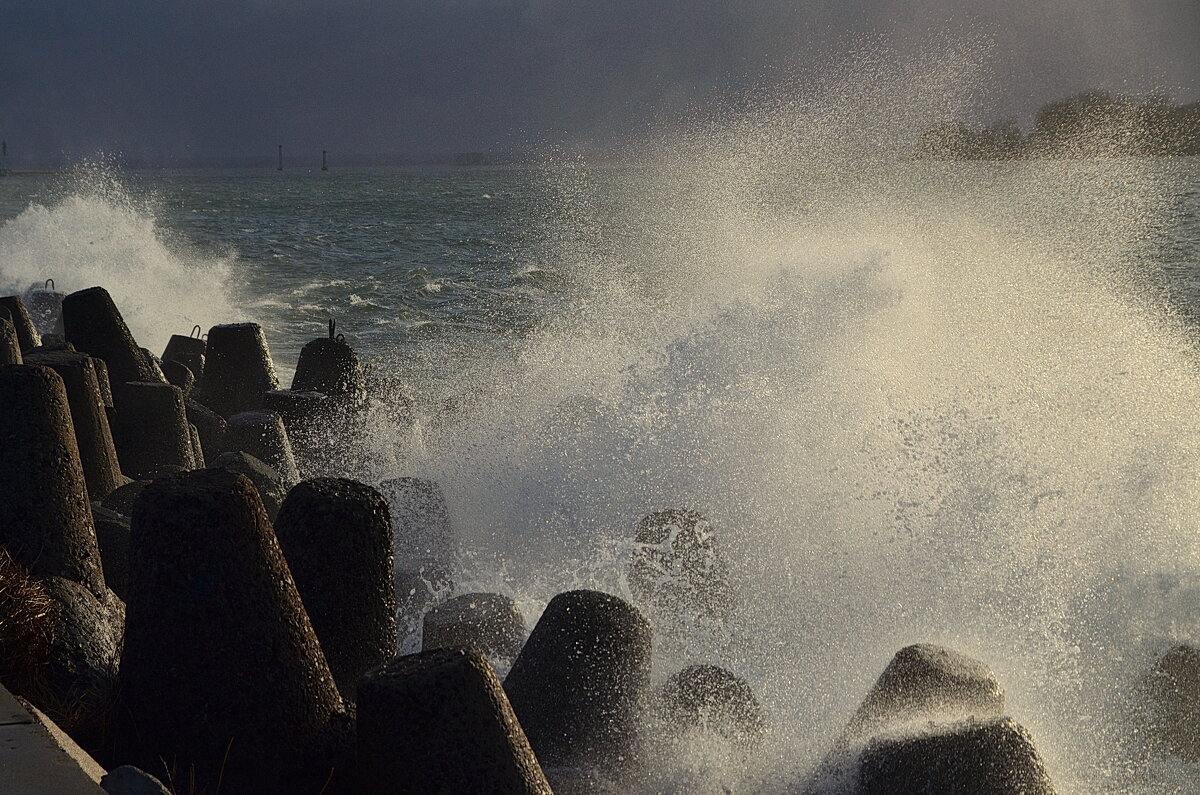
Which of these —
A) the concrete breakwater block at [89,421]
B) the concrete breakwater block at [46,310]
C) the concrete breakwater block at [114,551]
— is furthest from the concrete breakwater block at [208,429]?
the concrete breakwater block at [46,310]

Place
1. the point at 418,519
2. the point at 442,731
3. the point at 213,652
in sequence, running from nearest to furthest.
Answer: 1. the point at 442,731
2. the point at 213,652
3. the point at 418,519

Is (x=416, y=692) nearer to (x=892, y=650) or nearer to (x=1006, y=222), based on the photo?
(x=892, y=650)

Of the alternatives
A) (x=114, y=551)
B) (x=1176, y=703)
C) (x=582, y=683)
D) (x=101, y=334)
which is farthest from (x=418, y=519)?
(x=1176, y=703)

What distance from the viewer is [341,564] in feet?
11.6

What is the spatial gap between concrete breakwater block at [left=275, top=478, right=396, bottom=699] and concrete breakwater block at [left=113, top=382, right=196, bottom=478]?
10.9 ft

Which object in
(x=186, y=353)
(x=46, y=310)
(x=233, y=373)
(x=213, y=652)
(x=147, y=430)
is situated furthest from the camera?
(x=46, y=310)

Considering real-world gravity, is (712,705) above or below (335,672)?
below

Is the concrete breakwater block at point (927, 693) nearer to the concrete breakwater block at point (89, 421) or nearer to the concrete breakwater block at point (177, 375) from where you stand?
the concrete breakwater block at point (89, 421)

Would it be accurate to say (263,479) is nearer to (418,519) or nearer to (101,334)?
(418,519)

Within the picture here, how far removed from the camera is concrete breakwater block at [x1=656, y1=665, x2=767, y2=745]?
4133 millimetres

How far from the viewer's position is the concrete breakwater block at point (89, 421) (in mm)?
5551

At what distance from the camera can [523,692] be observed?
3.78 metres

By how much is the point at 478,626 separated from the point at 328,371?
4.75m

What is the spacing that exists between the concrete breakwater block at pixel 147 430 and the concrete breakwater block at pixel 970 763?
15.0 ft
